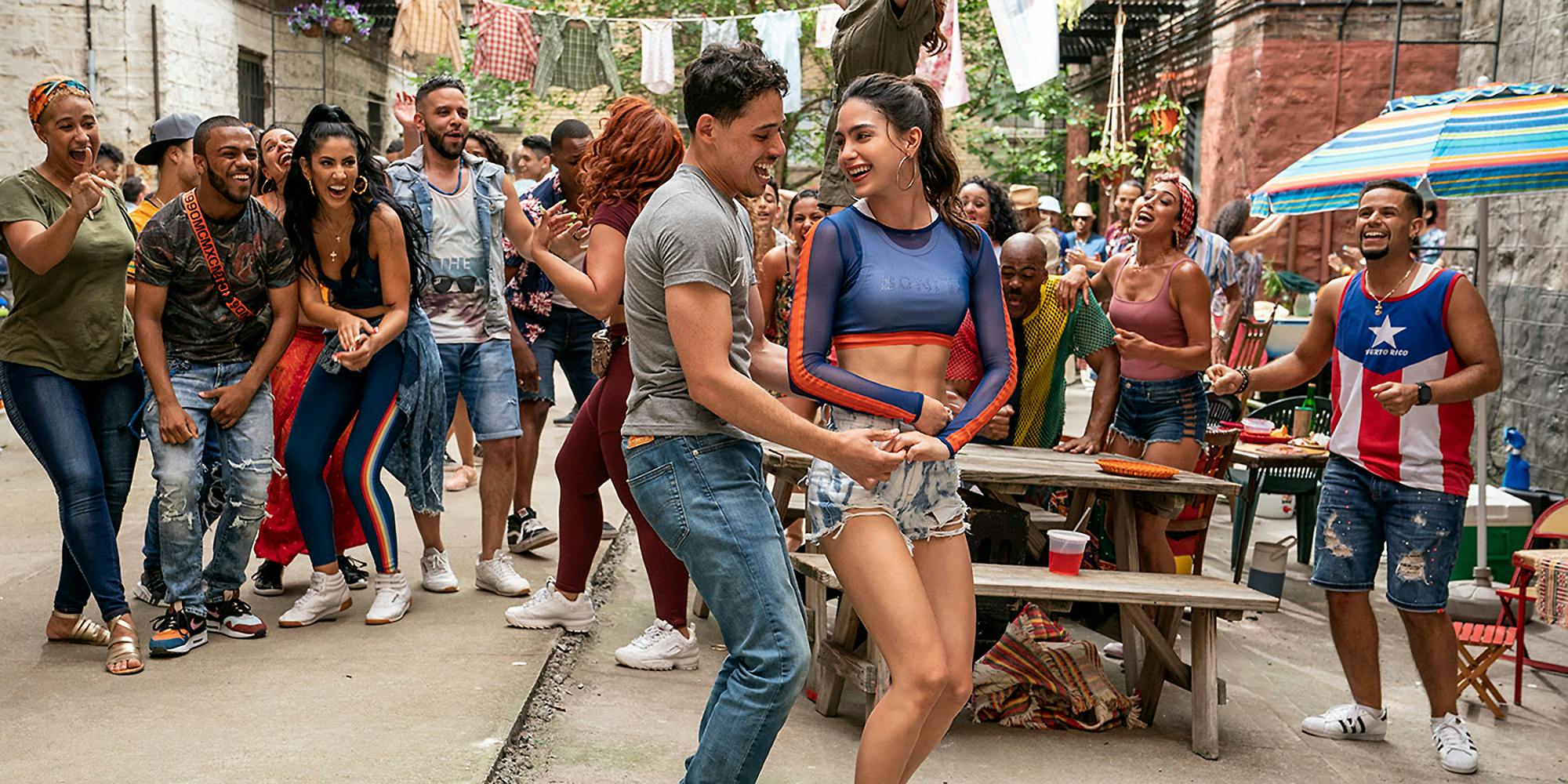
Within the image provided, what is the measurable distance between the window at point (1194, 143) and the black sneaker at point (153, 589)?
47.7 ft

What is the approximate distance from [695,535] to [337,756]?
142 centimetres

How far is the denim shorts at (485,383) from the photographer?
5699mm

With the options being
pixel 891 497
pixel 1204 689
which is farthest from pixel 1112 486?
pixel 891 497

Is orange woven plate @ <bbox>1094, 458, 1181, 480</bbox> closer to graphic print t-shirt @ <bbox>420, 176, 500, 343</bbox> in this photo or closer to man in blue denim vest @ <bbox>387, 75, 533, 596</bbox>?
man in blue denim vest @ <bbox>387, 75, 533, 596</bbox>

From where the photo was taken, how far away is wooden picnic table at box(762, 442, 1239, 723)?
16.1 feet

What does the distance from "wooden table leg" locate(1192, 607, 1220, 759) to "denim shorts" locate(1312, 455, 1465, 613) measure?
0.58 meters

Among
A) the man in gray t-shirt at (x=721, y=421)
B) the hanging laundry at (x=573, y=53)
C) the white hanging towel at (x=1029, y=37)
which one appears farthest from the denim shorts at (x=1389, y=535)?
the hanging laundry at (x=573, y=53)


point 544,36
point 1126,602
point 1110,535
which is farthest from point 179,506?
point 544,36

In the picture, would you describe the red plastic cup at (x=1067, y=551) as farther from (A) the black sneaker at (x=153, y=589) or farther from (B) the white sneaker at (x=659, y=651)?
→ (A) the black sneaker at (x=153, y=589)

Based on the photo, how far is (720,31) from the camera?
15930 millimetres

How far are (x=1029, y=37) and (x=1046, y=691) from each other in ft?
24.0

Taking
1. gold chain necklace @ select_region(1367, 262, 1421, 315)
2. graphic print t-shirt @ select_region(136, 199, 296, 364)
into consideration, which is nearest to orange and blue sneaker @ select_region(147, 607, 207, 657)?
graphic print t-shirt @ select_region(136, 199, 296, 364)

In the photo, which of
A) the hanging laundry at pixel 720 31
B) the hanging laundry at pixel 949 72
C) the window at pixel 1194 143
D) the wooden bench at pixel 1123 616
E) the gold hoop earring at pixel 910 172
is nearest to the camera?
the gold hoop earring at pixel 910 172

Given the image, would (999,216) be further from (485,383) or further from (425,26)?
(425,26)
